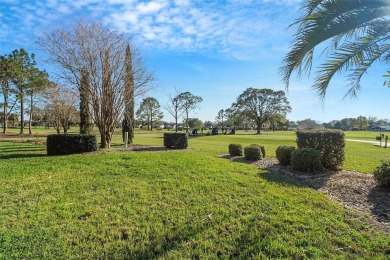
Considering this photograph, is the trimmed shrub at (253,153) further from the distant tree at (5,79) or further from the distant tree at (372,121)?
the distant tree at (372,121)

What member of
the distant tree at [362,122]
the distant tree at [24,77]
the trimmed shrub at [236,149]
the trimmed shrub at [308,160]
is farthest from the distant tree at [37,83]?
the distant tree at [362,122]

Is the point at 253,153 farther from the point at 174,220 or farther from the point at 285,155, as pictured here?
the point at 174,220

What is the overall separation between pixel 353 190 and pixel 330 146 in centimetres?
260

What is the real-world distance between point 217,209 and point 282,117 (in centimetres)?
5320

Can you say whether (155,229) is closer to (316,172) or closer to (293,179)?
(293,179)

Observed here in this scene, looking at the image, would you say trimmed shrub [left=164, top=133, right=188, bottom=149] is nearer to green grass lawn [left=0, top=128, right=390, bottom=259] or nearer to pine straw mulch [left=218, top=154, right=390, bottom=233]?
pine straw mulch [left=218, top=154, right=390, bottom=233]

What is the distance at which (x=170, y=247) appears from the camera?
2.98 m

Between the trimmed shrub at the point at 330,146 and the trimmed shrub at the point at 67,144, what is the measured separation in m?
8.89

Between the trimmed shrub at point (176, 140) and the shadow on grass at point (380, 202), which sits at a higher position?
the trimmed shrub at point (176, 140)

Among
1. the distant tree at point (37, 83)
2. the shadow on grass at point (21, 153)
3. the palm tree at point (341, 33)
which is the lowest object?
the shadow on grass at point (21, 153)

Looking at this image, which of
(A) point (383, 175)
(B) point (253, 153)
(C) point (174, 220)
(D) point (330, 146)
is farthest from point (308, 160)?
(C) point (174, 220)

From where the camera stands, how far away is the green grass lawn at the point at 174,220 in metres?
2.92

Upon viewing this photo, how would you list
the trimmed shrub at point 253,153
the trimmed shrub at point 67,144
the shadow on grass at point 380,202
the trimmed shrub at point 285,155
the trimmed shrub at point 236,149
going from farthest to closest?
the trimmed shrub at point 236,149, the trimmed shrub at point 67,144, the trimmed shrub at point 253,153, the trimmed shrub at point 285,155, the shadow on grass at point 380,202

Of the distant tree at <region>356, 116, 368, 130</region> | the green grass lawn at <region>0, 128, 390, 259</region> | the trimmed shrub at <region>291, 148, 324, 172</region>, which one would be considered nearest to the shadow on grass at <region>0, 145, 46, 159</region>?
the green grass lawn at <region>0, 128, 390, 259</region>
